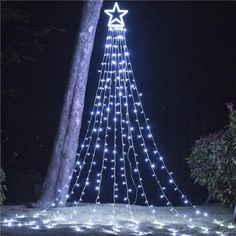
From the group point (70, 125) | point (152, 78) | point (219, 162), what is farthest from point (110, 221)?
point (152, 78)

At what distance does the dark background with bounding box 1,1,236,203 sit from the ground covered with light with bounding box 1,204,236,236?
3.77 meters

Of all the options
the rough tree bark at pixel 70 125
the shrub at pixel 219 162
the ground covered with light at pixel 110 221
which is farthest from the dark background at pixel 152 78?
the shrub at pixel 219 162

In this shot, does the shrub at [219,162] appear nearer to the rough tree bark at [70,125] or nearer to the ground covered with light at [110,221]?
the ground covered with light at [110,221]

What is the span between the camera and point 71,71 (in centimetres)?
950

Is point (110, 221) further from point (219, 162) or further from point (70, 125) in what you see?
point (70, 125)

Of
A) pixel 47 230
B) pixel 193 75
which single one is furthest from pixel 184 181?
pixel 47 230

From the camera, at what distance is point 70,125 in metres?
9.41

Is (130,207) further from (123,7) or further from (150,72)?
(123,7)

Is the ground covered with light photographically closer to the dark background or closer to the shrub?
the shrub

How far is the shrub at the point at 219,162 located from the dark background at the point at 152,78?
3939 mm

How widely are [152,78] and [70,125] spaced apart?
444 centimetres

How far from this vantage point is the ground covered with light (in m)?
6.80

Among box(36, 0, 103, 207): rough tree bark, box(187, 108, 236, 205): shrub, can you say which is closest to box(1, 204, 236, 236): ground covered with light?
box(187, 108, 236, 205): shrub

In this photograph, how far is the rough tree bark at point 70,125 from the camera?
30.8 ft
